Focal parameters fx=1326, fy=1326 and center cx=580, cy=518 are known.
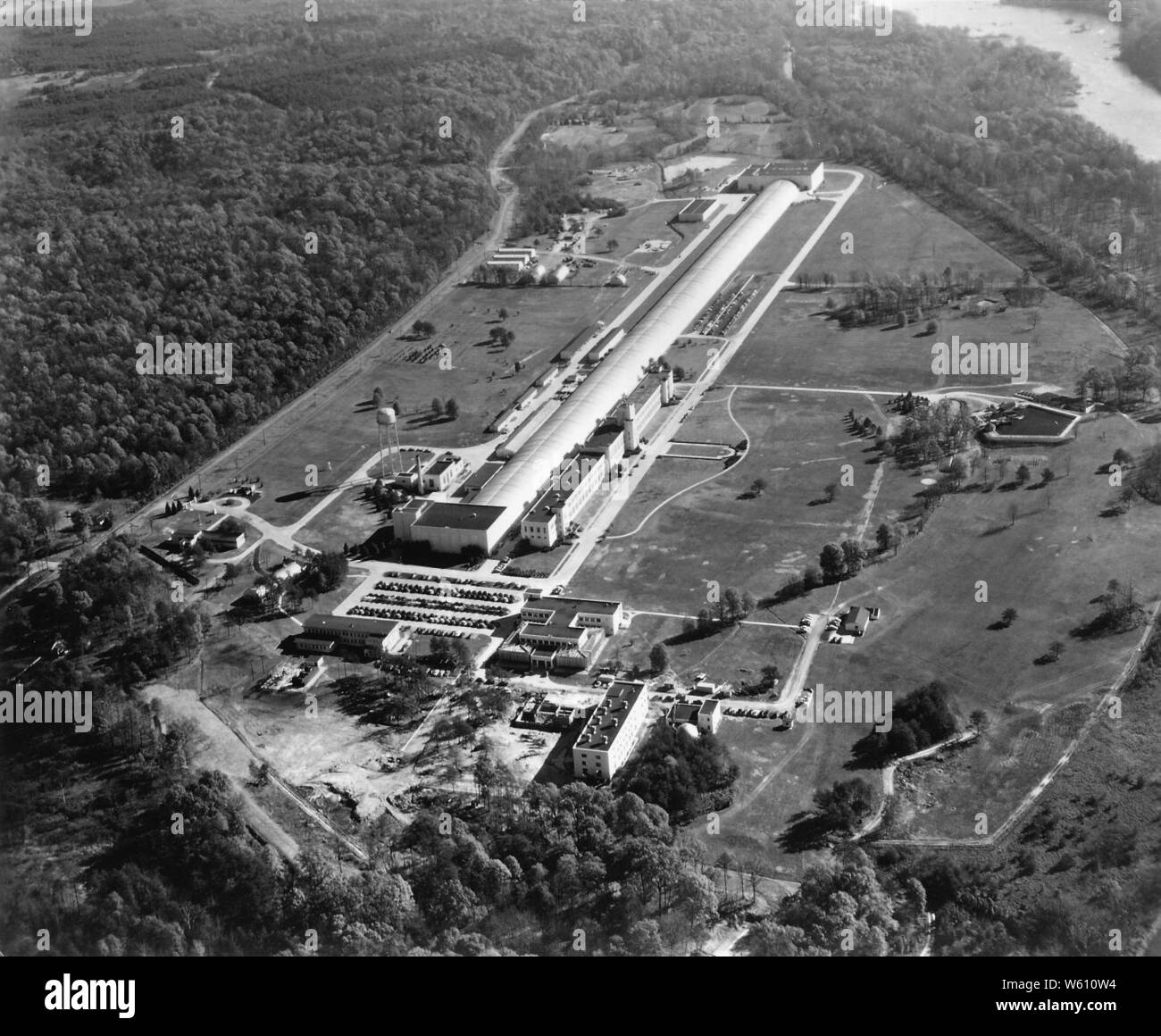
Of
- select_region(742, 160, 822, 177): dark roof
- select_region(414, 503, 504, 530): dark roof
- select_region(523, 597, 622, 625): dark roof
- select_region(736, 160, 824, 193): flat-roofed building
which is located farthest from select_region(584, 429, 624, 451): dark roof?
select_region(742, 160, 822, 177): dark roof

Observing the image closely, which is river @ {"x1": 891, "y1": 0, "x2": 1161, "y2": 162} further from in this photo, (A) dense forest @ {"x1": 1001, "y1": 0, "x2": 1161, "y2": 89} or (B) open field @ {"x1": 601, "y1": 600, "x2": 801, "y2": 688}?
(B) open field @ {"x1": 601, "y1": 600, "x2": 801, "y2": 688}

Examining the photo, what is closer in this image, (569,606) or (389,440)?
(569,606)

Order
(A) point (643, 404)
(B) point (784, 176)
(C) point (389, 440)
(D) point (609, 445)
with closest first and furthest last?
(D) point (609, 445)
(C) point (389, 440)
(A) point (643, 404)
(B) point (784, 176)

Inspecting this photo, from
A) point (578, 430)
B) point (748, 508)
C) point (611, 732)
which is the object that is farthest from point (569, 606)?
point (578, 430)

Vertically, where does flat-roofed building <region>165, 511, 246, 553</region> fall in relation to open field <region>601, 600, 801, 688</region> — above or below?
above

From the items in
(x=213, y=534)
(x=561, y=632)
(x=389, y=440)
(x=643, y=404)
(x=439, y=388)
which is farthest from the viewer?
(x=439, y=388)

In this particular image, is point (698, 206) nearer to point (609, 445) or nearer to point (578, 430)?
point (578, 430)
